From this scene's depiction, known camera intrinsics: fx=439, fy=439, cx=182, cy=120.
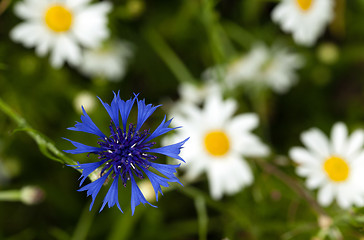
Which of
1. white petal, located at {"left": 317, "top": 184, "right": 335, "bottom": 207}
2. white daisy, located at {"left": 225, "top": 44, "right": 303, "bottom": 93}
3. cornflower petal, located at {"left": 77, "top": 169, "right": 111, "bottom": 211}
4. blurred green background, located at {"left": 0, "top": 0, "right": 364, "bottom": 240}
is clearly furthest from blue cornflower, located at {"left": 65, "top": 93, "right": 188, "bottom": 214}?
white daisy, located at {"left": 225, "top": 44, "right": 303, "bottom": 93}

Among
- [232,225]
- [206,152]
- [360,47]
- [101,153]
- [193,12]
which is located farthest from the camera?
[360,47]

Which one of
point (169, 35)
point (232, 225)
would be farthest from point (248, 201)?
point (169, 35)

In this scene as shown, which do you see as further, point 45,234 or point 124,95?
point 124,95

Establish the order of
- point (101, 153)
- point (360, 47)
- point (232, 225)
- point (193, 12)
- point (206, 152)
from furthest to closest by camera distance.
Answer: point (360, 47) < point (193, 12) < point (232, 225) < point (206, 152) < point (101, 153)

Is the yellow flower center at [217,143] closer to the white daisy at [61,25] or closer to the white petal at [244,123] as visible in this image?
the white petal at [244,123]

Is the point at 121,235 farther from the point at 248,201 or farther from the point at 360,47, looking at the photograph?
the point at 360,47

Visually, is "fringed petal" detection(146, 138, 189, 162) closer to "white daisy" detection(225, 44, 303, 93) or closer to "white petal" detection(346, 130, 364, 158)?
"white petal" detection(346, 130, 364, 158)

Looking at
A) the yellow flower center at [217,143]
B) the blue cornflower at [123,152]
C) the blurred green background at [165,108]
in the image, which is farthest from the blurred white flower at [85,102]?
the blue cornflower at [123,152]
